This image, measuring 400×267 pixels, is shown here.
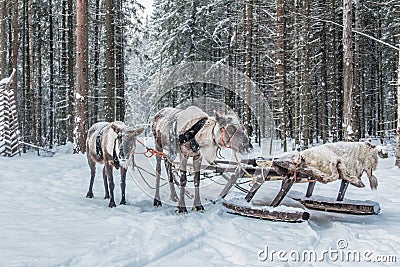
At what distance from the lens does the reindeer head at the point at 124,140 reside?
19.8 ft

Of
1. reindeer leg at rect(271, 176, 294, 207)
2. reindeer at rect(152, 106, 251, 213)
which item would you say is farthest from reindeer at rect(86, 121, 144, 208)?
reindeer leg at rect(271, 176, 294, 207)

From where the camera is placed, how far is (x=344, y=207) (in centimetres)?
616

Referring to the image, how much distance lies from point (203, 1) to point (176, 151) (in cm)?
2043

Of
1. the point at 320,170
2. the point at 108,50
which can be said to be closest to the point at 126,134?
the point at 320,170

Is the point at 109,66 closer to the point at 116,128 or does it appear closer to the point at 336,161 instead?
the point at 116,128

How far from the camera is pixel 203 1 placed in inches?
956

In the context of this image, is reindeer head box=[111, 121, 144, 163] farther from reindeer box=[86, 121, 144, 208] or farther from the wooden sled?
the wooden sled

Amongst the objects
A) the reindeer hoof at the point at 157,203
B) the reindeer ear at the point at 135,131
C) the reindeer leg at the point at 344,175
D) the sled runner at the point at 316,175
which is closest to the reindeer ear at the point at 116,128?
the reindeer ear at the point at 135,131

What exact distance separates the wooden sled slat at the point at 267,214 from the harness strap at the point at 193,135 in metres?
1.24

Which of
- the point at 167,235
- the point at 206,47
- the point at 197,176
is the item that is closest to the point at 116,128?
the point at 197,176

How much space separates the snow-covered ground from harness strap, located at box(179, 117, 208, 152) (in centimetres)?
115

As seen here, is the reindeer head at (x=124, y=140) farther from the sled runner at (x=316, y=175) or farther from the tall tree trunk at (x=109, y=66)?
the tall tree trunk at (x=109, y=66)

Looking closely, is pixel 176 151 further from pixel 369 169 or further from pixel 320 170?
pixel 369 169

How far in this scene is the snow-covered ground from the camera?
12.3 feet
